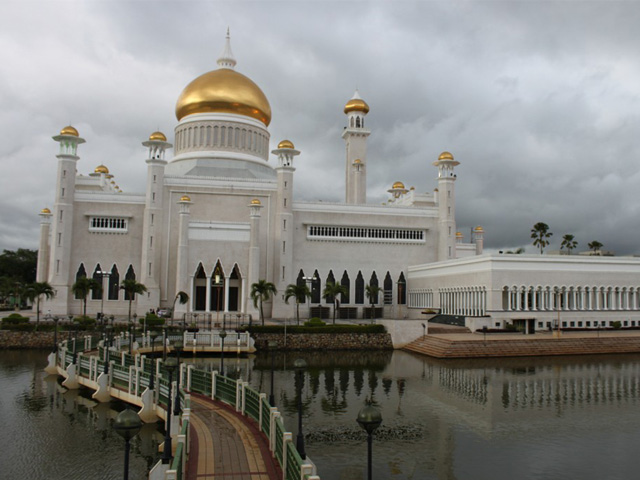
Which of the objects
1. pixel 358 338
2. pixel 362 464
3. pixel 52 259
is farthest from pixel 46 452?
pixel 52 259

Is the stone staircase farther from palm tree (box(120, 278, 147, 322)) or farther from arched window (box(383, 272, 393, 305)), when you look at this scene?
palm tree (box(120, 278, 147, 322))

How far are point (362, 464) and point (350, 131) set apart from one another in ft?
146

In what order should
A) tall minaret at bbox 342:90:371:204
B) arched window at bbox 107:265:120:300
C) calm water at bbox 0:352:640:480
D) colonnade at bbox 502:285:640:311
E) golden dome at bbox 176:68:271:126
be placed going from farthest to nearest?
tall minaret at bbox 342:90:371:204
golden dome at bbox 176:68:271:126
arched window at bbox 107:265:120:300
colonnade at bbox 502:285:640:311
calm water at bbox 0:352:640:480

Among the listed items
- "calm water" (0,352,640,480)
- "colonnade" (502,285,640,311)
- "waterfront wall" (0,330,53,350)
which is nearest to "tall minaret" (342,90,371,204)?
"colonnade" (502,285,640,311)

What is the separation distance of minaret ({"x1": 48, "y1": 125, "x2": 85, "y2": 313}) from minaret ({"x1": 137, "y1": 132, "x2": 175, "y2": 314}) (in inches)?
223

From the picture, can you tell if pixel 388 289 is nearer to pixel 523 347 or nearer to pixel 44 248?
pixel 523 347

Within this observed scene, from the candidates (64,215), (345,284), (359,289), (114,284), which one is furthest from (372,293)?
(64,215)

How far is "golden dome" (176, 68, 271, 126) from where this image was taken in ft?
166

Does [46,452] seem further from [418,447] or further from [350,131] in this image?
[350,131]

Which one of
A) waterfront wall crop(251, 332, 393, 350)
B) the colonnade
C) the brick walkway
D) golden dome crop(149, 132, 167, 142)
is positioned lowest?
the brick walkway

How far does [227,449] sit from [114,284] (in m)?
36.0

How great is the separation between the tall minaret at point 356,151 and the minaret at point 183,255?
17618 millimetres

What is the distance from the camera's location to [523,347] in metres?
33.7

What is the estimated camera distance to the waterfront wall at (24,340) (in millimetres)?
35031
